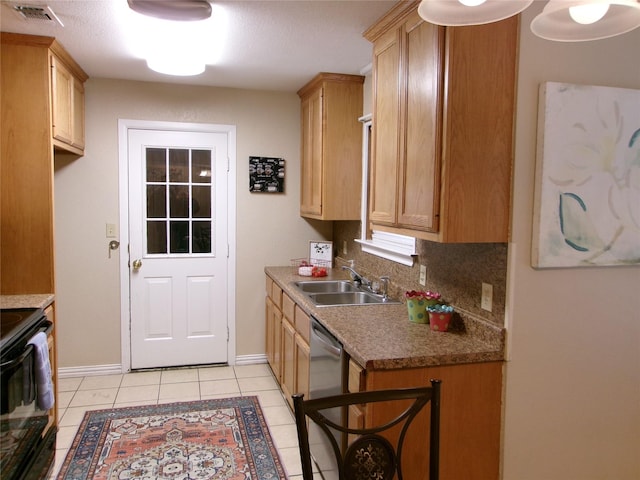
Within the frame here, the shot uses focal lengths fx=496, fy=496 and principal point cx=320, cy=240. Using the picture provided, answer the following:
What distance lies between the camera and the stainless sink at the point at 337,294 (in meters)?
3.12

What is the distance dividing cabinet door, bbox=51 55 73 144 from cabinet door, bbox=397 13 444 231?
6.95 ft

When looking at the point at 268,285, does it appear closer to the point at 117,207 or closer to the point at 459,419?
the point at 117,207

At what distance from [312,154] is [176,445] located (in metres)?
2.27

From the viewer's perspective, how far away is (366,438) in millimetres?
1436

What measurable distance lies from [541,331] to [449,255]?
605mm

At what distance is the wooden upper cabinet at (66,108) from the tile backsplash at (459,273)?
221cm

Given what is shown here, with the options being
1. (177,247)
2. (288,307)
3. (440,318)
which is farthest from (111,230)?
(440,318)

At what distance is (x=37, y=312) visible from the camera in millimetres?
2504

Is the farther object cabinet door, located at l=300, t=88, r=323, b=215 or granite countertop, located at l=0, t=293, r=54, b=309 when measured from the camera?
cabinet door, located at l=300, t=88, r=323, b=215

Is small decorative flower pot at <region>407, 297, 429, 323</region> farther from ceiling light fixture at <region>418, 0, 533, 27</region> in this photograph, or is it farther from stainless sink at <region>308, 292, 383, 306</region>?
ceiling light fixture at <region>418, 0, 533, 27</region>

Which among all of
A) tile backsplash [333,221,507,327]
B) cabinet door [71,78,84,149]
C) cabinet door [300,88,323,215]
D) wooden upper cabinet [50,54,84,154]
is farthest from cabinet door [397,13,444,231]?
cabinet door [71,78,84,149]

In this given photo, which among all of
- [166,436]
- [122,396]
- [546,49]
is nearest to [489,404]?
[546,49]

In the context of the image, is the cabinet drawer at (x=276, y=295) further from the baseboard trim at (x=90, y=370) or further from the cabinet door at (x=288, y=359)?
the baseboard trim at (x=90, y=370)

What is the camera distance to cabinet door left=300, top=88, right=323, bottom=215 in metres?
3.74
